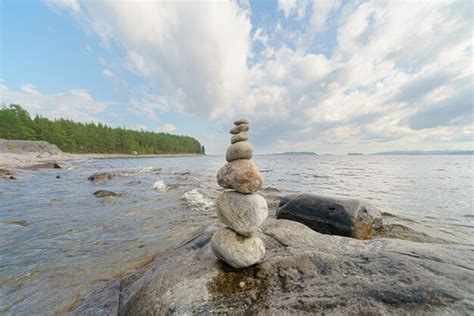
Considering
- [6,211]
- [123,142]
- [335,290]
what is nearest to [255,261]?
[335,290]

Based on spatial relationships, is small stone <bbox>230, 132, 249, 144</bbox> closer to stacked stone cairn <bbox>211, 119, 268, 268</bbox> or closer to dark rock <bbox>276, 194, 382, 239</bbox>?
stacked stone cairn <bbox>211, 119, 268, 268</bbox>

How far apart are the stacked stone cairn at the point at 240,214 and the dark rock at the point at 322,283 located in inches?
10.4

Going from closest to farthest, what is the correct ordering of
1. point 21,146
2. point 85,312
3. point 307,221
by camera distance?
point 85,312, point 307,221, point 21,146

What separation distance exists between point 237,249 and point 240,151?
6.55 feet

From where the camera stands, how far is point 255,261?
3.96 m

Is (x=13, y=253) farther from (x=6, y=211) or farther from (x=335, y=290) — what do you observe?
(x=335, y=290)

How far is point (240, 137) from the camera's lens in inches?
185

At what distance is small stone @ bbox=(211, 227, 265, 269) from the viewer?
12.8ft

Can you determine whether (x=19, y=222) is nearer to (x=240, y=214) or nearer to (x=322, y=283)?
(x=240, y=214)

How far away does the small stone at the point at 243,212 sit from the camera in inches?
162

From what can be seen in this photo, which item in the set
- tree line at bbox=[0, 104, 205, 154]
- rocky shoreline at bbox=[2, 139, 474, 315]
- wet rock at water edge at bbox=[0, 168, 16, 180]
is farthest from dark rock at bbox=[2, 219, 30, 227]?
tree line at bbox=[0, 104, 205, 154]

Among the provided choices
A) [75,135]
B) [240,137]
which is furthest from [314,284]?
[75,135]

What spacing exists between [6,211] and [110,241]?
833 centimetres

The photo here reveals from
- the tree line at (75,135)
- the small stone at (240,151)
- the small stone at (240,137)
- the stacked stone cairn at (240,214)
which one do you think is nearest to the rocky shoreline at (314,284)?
the stacked stone cairn at (240,214)
